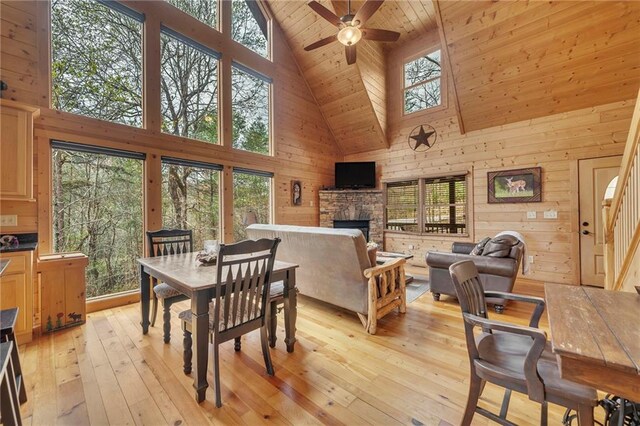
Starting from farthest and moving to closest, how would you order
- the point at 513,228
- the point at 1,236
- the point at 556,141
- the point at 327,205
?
the point at 327,205
the point at 513,228
the point at 556,141
the point at 1,236

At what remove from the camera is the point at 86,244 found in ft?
10.9

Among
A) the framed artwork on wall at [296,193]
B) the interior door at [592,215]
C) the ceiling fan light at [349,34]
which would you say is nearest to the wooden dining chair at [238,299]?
the ceiling fan light at [349,34]

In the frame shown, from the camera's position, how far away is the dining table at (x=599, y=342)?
84 centimetres

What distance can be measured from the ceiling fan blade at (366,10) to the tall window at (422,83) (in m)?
3.18

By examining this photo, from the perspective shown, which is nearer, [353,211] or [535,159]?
[535,159]

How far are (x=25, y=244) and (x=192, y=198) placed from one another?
2.02 meters

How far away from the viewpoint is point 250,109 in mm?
5391

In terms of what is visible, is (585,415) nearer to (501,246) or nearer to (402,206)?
(501,246)

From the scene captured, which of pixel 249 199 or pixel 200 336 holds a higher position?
pixel 249 199

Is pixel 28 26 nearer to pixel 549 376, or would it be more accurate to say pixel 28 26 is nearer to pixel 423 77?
pixel 549 376

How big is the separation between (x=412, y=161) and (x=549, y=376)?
17.9 ft

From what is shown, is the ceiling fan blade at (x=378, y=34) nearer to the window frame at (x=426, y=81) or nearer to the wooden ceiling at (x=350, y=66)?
the wooden ceiling at (x=350, y=66)

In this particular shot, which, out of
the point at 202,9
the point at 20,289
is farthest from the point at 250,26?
the point at 20,289

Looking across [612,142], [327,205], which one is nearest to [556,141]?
[612,142]
